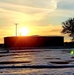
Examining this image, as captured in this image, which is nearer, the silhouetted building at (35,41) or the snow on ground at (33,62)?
the snow on ground at (33,62)

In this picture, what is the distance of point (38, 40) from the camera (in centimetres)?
11094

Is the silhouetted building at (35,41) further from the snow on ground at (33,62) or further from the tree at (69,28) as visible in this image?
the snow on ground at (33,62)

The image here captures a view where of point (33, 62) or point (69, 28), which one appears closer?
point (33, 62)

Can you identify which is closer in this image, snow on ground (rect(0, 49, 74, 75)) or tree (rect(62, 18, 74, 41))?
snow on ground (rect(0, 49, 74, 75))

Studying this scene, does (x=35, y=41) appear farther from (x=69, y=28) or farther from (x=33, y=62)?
(x=33, y=62)

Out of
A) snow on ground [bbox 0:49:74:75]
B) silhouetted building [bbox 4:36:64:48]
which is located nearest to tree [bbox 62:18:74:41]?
silhouetted building [bbox 4:36:64:48]

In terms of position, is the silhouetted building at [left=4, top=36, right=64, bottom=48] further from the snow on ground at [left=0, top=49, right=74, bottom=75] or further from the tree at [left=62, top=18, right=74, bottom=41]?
the snow on ground at [left=0, top=49, right=74, bottom=75]

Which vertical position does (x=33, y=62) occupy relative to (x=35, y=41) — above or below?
above

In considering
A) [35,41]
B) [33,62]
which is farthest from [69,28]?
[33,62]

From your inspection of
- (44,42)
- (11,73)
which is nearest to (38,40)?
(44,42)

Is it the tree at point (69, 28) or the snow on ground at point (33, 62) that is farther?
the tree at point (69, 28)

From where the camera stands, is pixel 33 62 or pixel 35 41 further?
pixel 35 41

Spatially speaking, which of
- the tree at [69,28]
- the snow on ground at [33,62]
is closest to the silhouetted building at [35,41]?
the tree at [69,28]

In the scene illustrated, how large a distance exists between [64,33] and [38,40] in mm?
11719
